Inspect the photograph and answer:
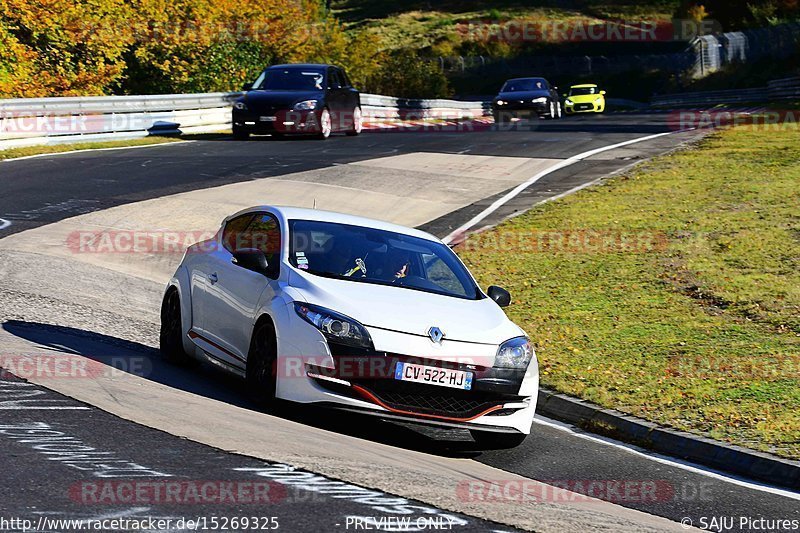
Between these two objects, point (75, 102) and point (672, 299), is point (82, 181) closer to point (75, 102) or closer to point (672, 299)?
point (75, 102)

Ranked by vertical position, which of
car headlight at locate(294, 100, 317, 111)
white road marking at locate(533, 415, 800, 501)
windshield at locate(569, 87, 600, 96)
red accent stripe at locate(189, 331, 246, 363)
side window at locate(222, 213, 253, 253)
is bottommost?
white road marking at locate(533, 415, 800, 501)

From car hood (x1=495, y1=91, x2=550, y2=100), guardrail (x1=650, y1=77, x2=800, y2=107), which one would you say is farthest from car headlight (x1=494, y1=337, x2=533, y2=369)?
guardrail (x1=650, y1=77, x2=800, y2=107)

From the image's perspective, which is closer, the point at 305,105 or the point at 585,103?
the point at 305,105

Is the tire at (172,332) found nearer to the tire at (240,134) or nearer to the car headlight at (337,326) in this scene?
the car headlight at (337,326)

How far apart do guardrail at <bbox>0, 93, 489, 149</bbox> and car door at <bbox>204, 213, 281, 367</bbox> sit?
57.5ft

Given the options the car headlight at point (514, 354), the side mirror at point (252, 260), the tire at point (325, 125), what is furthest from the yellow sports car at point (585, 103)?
the car headlight at point (514, 354)

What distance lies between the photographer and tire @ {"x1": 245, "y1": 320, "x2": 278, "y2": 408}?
8734 mm

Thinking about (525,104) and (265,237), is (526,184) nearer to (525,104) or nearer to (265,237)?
(265,237)

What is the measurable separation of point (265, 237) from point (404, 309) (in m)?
1.79

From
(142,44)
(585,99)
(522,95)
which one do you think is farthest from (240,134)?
(585,99)

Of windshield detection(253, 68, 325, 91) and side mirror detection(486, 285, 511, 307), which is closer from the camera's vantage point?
side mirror detection(486, 285, 511, 307)

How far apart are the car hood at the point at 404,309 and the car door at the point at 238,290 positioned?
0.41m

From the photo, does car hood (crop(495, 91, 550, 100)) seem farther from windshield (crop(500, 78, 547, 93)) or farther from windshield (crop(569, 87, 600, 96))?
windshield (crop(569, 87, 600, 96))

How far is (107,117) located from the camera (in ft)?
99.6
